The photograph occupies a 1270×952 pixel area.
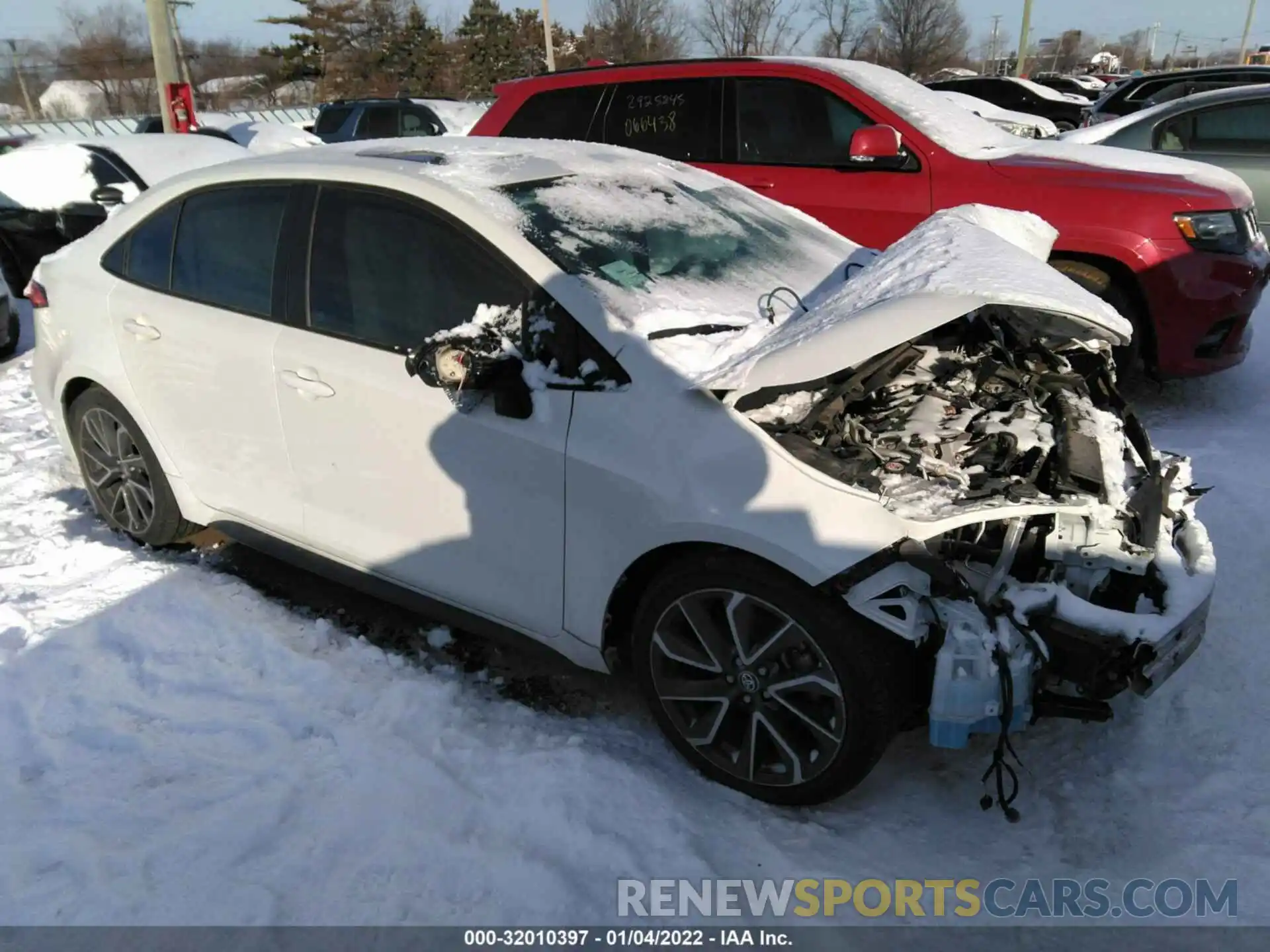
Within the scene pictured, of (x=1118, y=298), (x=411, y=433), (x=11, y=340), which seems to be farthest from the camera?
(x=11, y=340)

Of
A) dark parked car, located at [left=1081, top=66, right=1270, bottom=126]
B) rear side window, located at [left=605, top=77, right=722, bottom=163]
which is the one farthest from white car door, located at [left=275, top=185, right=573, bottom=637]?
dark parked car, located at [left=1081, top=66, right=1270, bottom=126]

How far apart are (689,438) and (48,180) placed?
8917mm

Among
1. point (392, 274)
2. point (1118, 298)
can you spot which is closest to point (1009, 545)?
point (392, 274)

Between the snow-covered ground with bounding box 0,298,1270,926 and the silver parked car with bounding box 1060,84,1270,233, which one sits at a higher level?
the silver parked car with bounding box 1060,84,1270,233

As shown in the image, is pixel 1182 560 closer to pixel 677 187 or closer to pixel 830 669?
pixel 830 669

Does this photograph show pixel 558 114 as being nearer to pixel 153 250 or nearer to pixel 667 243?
pixel 153 250

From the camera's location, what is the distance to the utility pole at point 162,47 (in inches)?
641

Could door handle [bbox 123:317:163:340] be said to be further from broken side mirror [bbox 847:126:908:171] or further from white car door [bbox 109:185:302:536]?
broken side mirror [bbox 847:126:908:171]

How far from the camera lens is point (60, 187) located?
28.9 ft

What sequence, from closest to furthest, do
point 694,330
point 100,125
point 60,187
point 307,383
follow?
point 694,330
point 307,383
point 60,187
point 100,125

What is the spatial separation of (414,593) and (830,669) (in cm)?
151

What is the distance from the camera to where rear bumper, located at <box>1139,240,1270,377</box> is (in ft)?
16.3

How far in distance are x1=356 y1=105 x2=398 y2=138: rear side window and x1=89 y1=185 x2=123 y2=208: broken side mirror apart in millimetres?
7718

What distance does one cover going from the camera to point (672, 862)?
2512 millimetres
